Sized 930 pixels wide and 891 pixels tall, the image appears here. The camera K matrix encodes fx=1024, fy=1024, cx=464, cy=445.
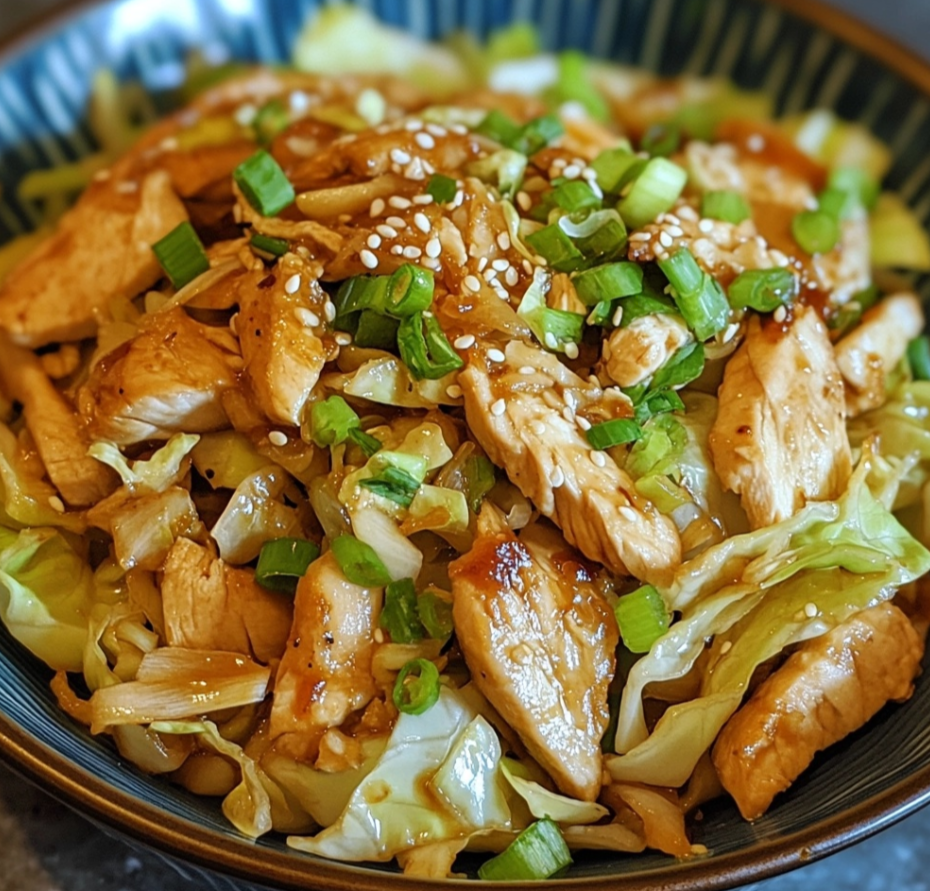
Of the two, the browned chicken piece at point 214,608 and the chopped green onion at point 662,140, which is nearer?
the browned chicken piece at point 214,608

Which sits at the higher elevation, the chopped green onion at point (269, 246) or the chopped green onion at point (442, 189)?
the chopped green onion at point (442, 189)

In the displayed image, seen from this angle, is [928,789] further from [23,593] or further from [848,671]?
[23,593]

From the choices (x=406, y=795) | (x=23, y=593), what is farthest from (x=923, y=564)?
(x=23, y=593)

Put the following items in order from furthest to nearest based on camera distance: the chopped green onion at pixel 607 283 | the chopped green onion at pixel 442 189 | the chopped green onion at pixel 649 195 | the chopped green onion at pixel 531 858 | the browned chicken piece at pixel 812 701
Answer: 1. the chopped green onion at pixel 649 195
2. the chopped green onion at pixel 442 189
3. the chopped green onion at pixel 607 283
4. the browned chicken piece at pixel 812 701
5. the chopped green onion at pixel 531 858

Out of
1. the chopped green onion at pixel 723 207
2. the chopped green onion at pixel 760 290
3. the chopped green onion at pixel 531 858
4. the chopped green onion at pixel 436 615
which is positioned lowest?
the chopped green onion at pixel 531 858

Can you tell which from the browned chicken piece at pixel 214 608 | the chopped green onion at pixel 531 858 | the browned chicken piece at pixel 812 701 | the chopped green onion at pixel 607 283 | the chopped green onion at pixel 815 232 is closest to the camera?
the chopped green onion at pixel 531 858

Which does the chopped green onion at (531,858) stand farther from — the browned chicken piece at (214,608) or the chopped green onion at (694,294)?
the chopped green onion at (694,294)

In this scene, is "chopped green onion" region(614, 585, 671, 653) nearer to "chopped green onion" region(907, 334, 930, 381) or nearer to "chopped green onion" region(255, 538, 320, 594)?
"chopped green onion" region(255, 538, 320, 594)

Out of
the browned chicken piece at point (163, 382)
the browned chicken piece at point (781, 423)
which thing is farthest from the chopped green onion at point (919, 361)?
the browned chicken piece at point (163, 382)
